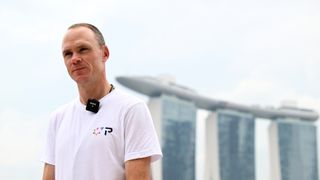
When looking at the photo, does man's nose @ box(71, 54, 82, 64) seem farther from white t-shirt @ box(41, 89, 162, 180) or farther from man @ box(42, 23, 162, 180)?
white t-shirt @ box(41, 89, 162, 180)

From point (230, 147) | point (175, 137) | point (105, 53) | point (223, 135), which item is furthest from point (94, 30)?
point (230, 147)

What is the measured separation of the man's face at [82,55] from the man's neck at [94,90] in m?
0.04

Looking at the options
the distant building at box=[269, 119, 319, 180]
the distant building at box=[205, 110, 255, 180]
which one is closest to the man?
the distant building at box=[205, 110, 255, 180]

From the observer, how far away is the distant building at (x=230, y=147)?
8550 cm

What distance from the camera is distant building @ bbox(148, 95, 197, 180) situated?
79188 mm

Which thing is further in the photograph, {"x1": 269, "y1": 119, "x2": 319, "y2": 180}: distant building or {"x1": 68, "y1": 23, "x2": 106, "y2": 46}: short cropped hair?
{"x1": 269, "y1": 119, "x2": 319, "y2": 180}: distant building

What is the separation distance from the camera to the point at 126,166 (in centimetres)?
196

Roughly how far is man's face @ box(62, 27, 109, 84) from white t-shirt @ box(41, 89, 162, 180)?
0.42 ft

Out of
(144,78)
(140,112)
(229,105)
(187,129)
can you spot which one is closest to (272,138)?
(229,105)

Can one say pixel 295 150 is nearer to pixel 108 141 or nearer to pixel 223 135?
pixel 223 135

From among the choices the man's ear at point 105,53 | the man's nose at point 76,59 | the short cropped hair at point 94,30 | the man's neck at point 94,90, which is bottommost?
the man's neck at point 94,90

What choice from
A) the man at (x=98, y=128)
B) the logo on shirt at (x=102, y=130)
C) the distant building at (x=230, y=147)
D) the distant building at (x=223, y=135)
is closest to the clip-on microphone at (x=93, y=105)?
the man at (x=98, y=128)

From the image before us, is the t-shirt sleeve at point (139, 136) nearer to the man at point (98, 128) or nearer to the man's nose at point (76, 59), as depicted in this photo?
the man at point (98, 128)

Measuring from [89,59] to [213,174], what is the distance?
85633 mm
